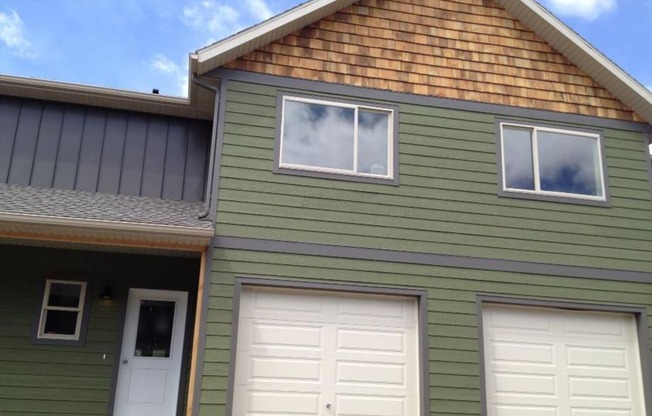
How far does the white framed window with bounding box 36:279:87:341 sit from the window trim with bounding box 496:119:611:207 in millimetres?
5499

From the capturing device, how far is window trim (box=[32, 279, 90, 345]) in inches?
294

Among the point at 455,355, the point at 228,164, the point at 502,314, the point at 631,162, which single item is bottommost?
the point at 455,355

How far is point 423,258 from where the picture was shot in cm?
728

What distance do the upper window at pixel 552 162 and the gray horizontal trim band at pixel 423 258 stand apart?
3.23 feet

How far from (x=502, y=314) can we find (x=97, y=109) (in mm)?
6090

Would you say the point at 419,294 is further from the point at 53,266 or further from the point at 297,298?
the point at 53,266

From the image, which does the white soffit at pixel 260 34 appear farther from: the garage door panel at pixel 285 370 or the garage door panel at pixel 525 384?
the garage door panel at pixel 525 384

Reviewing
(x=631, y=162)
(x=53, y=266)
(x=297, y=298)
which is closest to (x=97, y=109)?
(x=53, y=266)

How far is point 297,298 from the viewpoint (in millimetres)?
6965

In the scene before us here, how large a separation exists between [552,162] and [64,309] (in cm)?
657

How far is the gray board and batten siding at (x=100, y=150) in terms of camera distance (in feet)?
26.9

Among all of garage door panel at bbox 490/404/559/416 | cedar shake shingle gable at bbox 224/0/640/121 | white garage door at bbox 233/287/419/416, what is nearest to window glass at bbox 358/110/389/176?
cedar shake shingle gable at bbox 224/0/640/121

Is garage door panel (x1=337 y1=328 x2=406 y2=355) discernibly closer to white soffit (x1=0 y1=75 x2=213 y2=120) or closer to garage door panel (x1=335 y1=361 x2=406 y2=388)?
garage door panel (x1=335 y1=361 x2=406 y2=388)

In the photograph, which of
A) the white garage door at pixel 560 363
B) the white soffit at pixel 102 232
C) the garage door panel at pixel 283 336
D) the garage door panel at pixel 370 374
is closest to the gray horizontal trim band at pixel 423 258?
the white soffit at pixel 102 232
